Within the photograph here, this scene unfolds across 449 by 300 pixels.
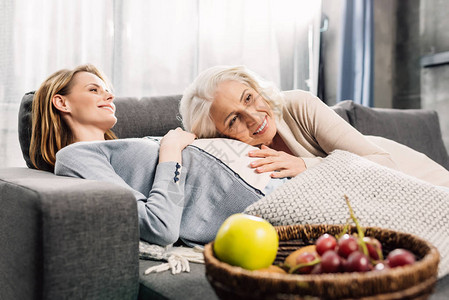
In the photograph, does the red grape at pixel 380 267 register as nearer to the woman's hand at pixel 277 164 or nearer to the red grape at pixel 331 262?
the red grape at pixel 331 262

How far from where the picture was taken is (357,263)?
1.96ft

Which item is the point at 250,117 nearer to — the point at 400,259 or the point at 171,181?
the point at 171,181

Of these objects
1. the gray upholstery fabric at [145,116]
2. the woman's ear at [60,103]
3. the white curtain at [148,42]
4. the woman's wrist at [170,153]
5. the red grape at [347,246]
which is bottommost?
the red grape at [347,246]

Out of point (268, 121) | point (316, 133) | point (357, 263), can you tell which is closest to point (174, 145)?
point (268, 121)

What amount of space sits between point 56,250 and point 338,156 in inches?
31.1

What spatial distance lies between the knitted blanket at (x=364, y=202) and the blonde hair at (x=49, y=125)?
2.29ft

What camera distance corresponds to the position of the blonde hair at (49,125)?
139cm

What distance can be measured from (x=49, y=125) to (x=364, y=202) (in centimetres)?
99

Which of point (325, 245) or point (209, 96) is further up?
point (209, 96)

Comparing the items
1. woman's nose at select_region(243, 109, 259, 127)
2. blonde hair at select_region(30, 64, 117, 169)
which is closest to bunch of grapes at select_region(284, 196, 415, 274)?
woman's nose at select_region(243, 109, 259, 127)

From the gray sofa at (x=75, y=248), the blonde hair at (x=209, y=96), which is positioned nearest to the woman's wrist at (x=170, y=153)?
the blonde hair at (x=209, y=96)

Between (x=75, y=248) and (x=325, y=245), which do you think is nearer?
(x=325, y=245)

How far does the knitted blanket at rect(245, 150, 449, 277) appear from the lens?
1001 mm

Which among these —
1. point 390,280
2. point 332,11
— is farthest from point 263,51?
point 390,280
